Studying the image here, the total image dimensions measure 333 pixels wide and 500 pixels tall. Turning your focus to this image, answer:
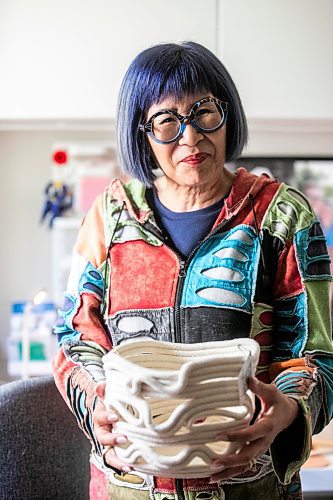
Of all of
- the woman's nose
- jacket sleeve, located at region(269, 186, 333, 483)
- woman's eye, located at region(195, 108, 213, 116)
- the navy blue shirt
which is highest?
woman's eye, located at region(195, 108, 213, 116)

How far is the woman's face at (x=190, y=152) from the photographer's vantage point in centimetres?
102

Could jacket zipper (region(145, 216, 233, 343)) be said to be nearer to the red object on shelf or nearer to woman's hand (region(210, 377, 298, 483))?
woman's hand (region(210, 377, 298, 483))

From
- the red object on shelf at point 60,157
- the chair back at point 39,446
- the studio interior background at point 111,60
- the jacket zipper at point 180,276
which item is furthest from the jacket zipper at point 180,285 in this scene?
the red object on shelf at point 60,157

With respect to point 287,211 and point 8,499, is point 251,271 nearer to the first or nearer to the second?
point 287,211

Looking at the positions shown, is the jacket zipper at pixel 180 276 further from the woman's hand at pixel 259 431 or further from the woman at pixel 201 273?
the woman's hand at pixel 259 431

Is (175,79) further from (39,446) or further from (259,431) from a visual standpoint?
(39,446)

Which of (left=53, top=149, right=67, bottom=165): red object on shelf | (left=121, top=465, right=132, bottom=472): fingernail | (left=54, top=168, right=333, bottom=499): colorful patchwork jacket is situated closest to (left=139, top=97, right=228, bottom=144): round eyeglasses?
(left=54, top=168, right=333, bottom=499): colorful patchwork jacket

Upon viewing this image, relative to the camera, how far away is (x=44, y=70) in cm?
210

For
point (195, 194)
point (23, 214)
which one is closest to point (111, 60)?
point (23, 214)

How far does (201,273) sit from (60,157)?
1.43 m

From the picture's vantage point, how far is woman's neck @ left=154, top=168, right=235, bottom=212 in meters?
1.09

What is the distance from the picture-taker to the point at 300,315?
1.02 m

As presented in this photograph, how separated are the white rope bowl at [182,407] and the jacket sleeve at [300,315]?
5.3 inches

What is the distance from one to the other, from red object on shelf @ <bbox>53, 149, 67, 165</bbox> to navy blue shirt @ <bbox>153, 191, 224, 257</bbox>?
1.33m
